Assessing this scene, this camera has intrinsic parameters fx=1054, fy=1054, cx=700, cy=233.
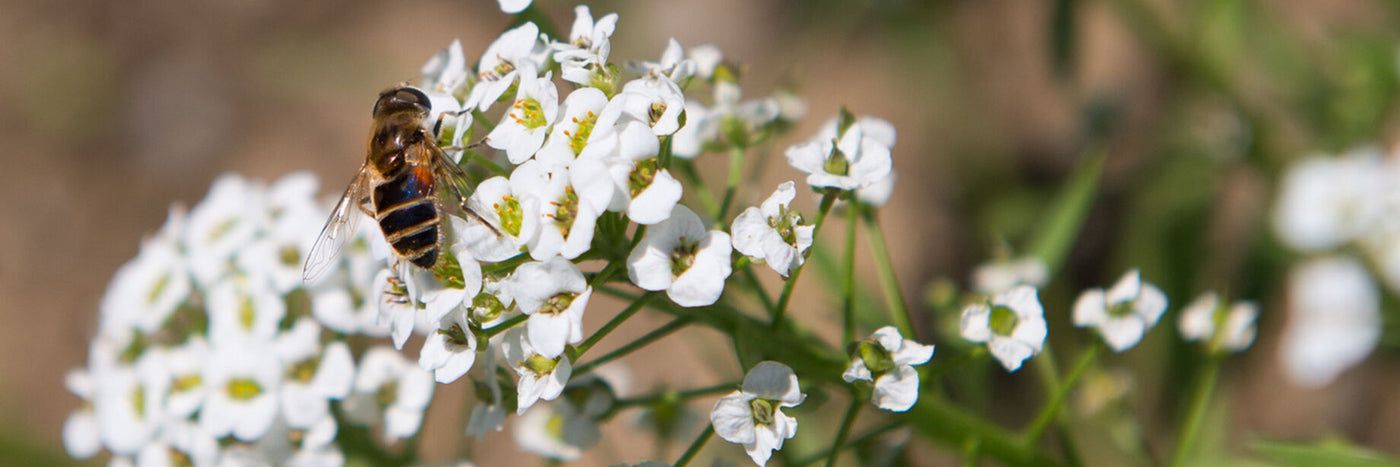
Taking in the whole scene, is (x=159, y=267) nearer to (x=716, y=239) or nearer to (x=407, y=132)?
(x=407, y=132)

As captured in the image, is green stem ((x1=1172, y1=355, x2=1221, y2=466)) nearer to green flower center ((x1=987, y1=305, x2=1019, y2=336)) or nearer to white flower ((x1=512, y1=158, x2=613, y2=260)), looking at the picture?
green flower center ((x1=987, y1=305, x2=1019, y2=336))

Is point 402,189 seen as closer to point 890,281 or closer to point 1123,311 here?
point 890,281

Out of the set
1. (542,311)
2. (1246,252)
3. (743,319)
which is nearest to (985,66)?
(1246,252)

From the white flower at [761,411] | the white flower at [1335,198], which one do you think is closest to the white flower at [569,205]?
the white flower at [761,411]

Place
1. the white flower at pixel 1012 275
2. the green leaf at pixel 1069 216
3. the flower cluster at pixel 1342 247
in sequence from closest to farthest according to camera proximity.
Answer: the white flower at pixel 1012 275 < the green leaf at pixel 1069 216 < the flower cluster at pixel 1342 247

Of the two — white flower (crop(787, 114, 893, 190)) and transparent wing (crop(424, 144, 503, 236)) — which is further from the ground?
transparent wing (crop(424, 144, 503, 236))


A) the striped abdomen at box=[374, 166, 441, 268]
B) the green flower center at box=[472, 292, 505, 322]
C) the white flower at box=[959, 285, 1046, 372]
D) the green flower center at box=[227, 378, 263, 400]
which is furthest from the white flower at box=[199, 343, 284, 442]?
the white flower at box=[959, 285, 1046, 372]

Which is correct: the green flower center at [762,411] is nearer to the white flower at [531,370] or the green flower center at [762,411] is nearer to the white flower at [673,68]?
the white flower at [531,370]
